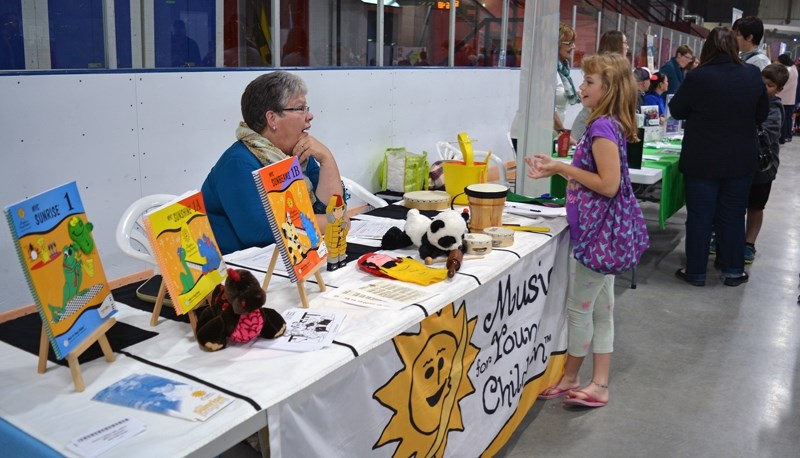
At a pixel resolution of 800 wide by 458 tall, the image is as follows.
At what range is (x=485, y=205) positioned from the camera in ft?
8.30

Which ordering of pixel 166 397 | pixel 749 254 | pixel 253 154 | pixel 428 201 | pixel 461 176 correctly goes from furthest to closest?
pixel 749 254 < pixel 461 176 < pixel 428 201 < pixel 253 154 < pixel 166 397

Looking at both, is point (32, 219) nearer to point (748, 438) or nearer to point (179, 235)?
point (179, 235)

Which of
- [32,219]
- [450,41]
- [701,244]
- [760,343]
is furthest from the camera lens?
[450,41]

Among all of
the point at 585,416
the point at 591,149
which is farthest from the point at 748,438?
the point at 591,149

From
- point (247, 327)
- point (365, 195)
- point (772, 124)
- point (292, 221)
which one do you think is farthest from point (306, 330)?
point (772, 124)

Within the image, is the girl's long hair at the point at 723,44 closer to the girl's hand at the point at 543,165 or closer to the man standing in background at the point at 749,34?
Result: the man standing in background at the point at 749,34

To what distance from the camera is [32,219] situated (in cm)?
126

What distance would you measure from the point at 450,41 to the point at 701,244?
2743 millimetres

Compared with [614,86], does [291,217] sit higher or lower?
lower

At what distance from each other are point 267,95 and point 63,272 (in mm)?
1192

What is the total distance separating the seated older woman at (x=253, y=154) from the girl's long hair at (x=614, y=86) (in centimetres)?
101

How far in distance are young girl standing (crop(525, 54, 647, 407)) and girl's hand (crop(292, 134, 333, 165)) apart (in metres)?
0.77

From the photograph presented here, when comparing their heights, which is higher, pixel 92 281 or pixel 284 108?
pixel 284 108

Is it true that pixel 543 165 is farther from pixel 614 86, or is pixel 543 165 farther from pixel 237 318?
pixel 237 318
